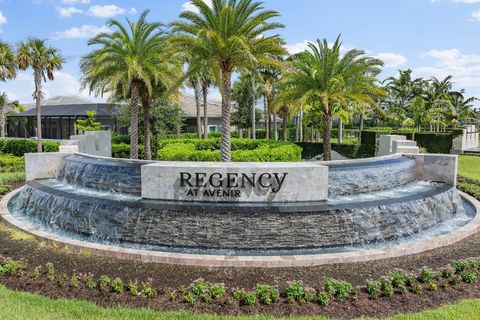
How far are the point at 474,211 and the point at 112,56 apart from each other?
1756 cm

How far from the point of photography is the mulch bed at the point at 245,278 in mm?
6691

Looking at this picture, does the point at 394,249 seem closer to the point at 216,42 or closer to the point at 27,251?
the point at 27,251

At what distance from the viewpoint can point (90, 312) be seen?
6254 millimetres

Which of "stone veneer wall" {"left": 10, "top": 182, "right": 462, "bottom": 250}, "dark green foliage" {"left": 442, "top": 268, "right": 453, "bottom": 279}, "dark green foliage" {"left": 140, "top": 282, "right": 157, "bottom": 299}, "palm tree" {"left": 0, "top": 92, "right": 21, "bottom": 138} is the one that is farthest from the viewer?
"palm tree" {"left": 0, "top": 92, "right": 21, "bottom": 138}

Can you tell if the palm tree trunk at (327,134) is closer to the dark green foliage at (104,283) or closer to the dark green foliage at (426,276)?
the dark green foliage at (426,276)

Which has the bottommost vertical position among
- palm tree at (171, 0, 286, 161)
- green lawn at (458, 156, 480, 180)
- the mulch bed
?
the mulch bed

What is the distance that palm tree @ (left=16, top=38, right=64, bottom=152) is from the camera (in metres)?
29.0

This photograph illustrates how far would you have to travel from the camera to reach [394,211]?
34.8 ft

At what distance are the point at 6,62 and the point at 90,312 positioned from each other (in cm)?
3413

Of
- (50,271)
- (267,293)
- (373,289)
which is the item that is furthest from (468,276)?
(50,271)

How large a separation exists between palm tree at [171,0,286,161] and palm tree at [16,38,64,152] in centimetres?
1798

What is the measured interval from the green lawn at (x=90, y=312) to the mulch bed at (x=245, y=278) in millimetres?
331

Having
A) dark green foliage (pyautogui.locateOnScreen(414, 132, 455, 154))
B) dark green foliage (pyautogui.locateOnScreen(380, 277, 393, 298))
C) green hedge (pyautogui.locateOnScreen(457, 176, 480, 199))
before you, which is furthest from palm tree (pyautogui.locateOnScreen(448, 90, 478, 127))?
dark green foliage (pyautogui.locateOnScreen(380, 277, 393, 298))

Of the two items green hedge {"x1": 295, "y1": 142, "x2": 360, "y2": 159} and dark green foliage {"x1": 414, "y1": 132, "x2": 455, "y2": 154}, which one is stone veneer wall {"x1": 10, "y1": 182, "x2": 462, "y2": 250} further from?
dark green foliage {"x1": 414, "y1": 132, "x2": 455, "y2": 154}
